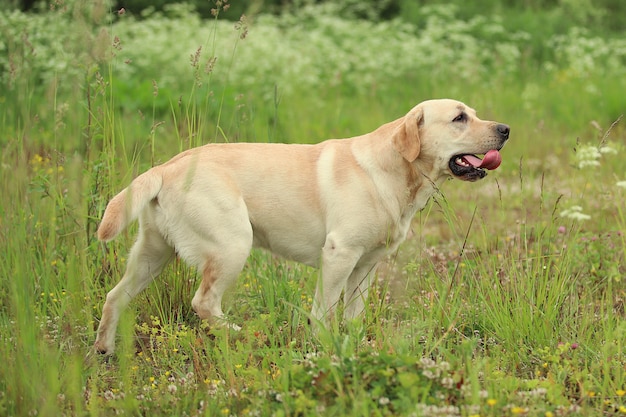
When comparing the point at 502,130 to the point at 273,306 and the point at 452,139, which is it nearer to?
the point at 452,139

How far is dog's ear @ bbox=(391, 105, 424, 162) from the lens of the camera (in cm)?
456

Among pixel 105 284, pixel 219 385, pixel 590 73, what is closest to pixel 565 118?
pixel 590 73

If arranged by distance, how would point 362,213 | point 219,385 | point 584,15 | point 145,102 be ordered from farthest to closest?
1. point 584,15
2. point 145,102
3. point 362,213
4. point 219,385

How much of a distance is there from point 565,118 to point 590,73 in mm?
2102

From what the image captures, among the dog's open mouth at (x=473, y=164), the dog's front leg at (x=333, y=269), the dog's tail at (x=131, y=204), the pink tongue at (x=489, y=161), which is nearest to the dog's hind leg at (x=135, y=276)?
the dog's tail at (x=131, y=204)

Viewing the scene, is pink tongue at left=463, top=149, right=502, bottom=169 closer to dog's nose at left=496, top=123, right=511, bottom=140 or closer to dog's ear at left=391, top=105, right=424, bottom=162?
dog's nose at left=496, top=123, right=511, bottom=140

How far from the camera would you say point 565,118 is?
34.1 feet

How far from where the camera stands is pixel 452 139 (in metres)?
4.68

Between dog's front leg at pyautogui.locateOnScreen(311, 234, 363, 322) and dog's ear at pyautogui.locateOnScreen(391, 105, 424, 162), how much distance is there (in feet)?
1.90

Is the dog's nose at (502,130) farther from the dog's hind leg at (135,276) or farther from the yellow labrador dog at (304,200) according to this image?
the dog's hind leg at (135,276)

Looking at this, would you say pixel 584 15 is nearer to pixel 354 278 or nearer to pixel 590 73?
pixel 590 73

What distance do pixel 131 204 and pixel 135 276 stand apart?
0.52 meters

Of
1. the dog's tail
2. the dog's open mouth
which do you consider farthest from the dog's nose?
the dog's tail

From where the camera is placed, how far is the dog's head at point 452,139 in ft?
15.2
